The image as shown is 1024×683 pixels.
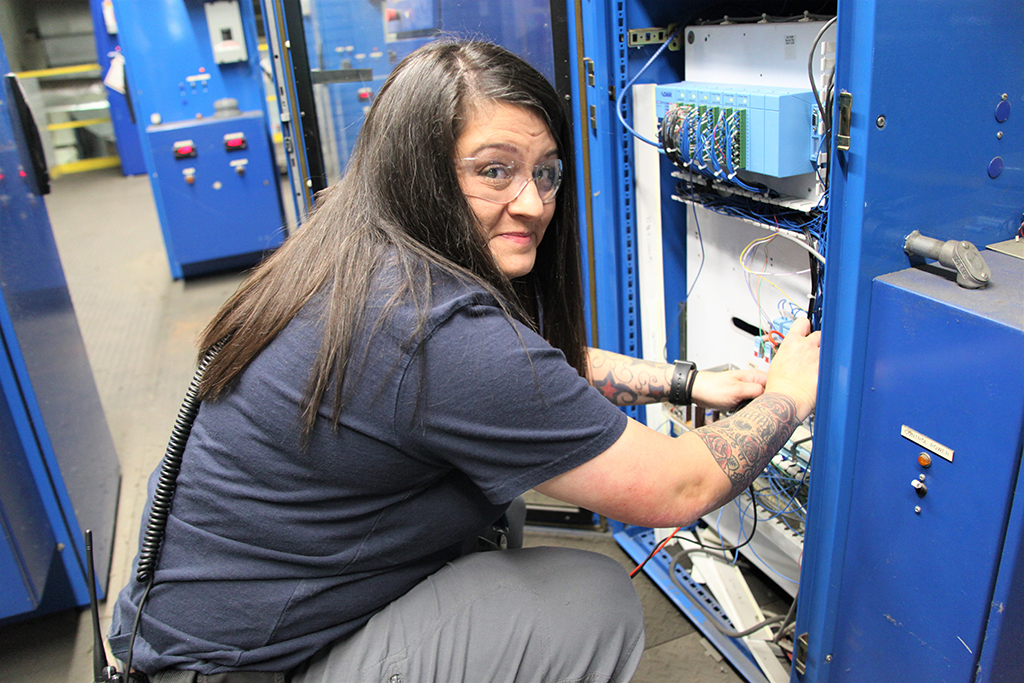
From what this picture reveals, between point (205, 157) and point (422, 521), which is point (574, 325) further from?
point (205, 157)

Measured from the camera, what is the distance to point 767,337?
5.14 feet

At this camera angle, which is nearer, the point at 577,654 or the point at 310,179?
the point at 577,654

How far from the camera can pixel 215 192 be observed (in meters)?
4.15

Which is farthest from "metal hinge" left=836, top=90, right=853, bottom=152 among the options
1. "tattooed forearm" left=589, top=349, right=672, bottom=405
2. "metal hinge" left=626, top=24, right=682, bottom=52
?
"metal hinge" left=626, top=24, right=682, bottom=52

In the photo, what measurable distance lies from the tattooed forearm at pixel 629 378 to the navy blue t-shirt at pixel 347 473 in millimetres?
494

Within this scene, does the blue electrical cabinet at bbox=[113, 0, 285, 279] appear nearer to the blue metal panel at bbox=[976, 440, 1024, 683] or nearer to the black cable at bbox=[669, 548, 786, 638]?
the black cable at bbox=[669, 548, 786, 638]

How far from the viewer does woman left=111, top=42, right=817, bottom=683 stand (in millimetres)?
939

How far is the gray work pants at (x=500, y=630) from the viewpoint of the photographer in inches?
43.3

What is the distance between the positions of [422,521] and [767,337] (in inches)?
34.1

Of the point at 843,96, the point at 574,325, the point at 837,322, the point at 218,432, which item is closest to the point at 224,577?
the point at 218,432

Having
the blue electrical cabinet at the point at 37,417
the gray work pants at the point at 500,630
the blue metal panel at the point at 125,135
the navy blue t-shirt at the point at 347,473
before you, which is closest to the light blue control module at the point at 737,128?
the navy blue t-shirt at the point at 347,473

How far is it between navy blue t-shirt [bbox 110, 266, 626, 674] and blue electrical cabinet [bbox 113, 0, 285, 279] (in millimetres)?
3308

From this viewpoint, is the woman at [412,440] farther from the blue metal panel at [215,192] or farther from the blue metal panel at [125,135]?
the blue metal panel at [125,135]

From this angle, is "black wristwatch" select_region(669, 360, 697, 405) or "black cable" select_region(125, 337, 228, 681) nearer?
"black cable" select_region(125, 337, 228, 681)
